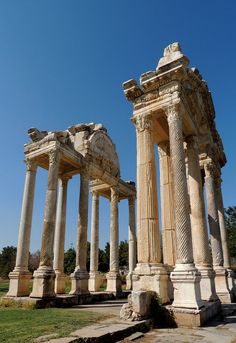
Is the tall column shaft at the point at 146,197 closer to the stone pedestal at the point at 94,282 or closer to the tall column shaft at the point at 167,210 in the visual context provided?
the tall column shaft at the point at 167,210

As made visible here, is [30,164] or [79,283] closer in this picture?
[79,283]

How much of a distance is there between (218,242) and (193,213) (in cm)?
397

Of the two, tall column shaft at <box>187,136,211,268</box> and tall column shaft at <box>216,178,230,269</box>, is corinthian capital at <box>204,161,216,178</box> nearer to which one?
tall column shaft at <box>216,178,230,269</box>

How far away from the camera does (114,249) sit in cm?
2648

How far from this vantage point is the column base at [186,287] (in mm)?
9930

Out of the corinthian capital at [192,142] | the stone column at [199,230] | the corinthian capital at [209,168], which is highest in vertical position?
the corinthian capital at [192,142]

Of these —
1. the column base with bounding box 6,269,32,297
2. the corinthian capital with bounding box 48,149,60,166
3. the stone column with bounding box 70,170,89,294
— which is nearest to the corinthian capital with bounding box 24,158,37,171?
the corinthian capital with bounding box 48,149,60,166

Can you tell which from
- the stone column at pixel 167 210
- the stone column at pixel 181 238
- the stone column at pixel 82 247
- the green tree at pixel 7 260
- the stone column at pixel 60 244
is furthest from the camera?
the green tree at pixel 7 260

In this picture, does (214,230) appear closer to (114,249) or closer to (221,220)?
(221,220)

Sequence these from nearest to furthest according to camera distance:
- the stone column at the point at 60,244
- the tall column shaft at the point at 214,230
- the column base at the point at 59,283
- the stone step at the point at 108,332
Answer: the stone step at the point at 108,332, the tall column shaft at the point at 214,230, the column base at the point at 59,283, the stone column at the point at 60,244

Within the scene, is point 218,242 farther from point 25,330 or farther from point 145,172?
point 25,330

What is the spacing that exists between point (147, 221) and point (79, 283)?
9682 mm

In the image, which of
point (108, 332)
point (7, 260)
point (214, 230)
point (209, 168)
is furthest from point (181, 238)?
point (7, 260)

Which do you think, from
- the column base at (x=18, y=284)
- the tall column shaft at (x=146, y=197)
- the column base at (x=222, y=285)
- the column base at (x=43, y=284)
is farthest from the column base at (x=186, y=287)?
the column base at (x=18, y=284)
